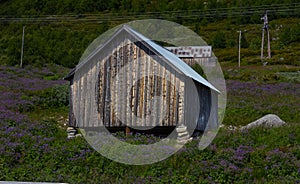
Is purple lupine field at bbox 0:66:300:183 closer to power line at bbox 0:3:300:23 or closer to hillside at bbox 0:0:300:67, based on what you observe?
→ hillside at bbox 0:0:300:67

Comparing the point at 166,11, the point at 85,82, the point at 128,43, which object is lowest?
the point at 166,11

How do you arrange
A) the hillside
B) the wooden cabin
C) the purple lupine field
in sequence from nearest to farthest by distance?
the purple lupine field, the wooden cabin, the hillside

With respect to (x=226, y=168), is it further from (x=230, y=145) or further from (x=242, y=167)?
(x=230, y=145)

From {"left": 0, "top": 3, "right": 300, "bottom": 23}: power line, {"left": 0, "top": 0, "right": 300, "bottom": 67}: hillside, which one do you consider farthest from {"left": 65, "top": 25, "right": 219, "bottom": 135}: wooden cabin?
{"left": 0, "top": 3, "right": 300, "bottom": 23}: power line

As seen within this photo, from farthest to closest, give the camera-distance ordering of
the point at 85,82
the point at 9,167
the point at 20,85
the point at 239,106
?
the point at 20,85 → the point at 239,106 → the point at 85,82 → the point at 9,167

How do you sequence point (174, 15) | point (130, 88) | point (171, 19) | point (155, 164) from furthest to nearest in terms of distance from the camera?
point (174, 15), point (171, 19), point (130, 88), point (155, 164)

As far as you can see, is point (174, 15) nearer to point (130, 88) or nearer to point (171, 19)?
point (171, 19)

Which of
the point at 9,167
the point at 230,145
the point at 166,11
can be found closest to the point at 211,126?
the point at 230,145

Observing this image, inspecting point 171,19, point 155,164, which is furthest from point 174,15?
point 155,164
